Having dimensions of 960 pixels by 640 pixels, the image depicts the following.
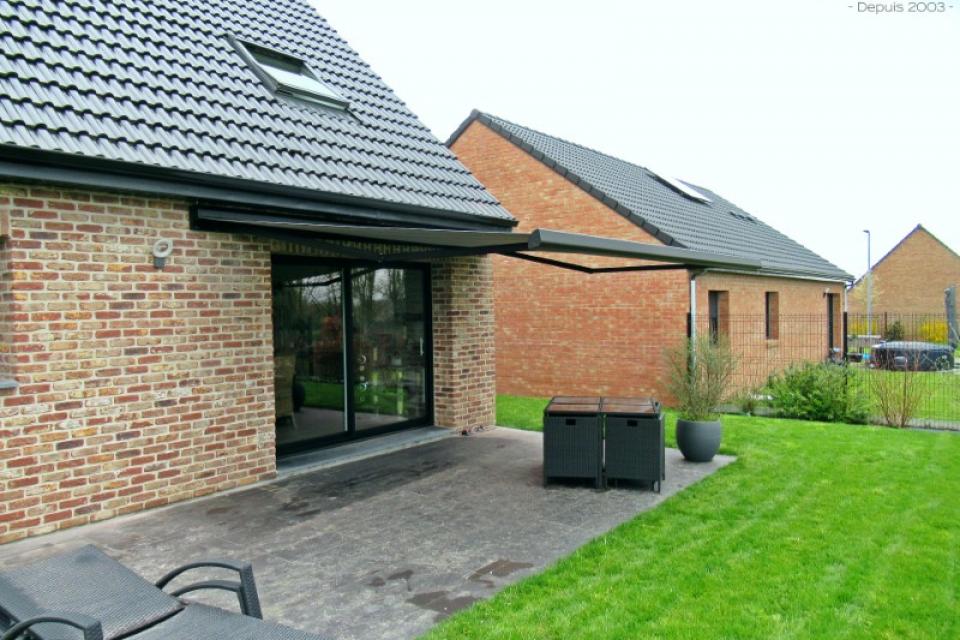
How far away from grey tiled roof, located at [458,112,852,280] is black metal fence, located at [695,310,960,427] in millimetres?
1643

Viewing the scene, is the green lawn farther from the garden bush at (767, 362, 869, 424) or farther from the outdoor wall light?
the garden bush at (767, 362, 869, 424)

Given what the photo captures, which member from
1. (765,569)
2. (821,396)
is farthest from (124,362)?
(821,396)

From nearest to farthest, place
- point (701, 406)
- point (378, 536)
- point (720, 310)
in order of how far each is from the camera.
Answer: point (378, 536)
point (701, 406)
point (720, 310)

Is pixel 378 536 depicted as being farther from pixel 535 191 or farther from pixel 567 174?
pixel 535 191

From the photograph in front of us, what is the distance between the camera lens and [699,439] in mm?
8281

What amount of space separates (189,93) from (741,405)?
11.4m

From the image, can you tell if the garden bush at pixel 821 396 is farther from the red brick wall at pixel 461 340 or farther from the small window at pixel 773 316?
the red brick wall at pixel 461 340

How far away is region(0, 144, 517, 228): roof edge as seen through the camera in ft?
17.6

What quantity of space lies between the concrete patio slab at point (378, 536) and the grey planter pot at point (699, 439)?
0.35 meters

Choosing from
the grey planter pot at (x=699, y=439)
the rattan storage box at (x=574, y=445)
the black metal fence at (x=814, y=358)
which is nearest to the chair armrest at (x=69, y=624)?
the rattan storage box at (x=574, y=445)

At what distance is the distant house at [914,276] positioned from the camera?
Result: 4506 centimetres

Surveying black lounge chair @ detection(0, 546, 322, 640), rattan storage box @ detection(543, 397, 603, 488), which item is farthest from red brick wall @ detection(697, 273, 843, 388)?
black lounge chair @ detection(0, 546, 322, 640)

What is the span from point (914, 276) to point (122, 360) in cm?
5249

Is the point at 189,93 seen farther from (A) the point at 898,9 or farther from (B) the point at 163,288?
(A) the point at 898,9
